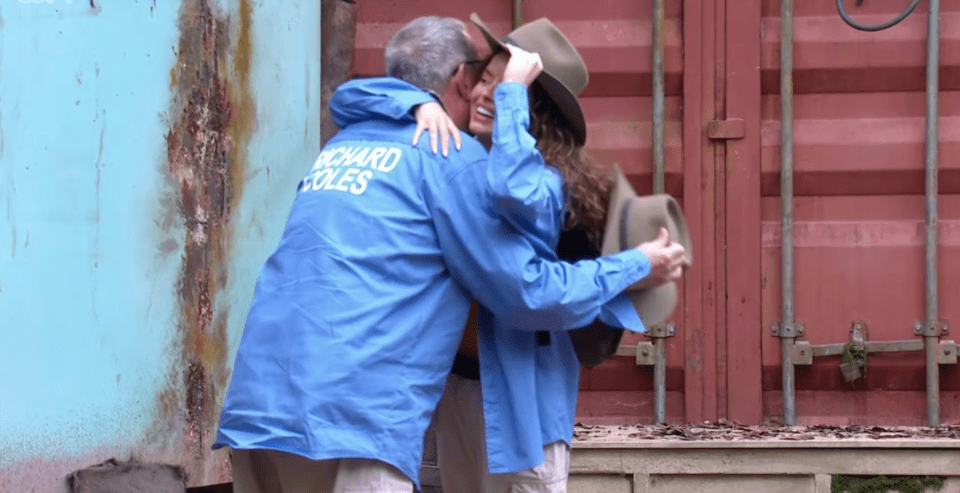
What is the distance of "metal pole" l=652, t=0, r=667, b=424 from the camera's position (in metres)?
4.36

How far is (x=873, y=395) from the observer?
14.4ft

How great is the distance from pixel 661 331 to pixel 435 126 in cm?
223

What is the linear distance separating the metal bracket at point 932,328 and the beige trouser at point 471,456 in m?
2.20

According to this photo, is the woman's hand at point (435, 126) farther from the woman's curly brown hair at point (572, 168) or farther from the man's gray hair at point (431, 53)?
the woman's curly brown hair at point (572, 168)

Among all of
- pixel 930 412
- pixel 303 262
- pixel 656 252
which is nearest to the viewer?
pixel 303 262

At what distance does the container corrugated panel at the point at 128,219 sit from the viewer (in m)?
3.11

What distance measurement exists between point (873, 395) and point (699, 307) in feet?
2.18

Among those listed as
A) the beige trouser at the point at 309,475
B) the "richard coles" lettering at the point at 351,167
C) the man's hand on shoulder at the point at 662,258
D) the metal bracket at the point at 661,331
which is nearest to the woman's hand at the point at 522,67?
the "richard coles" lettering at the point at 351,167

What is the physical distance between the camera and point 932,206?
14.1 feet

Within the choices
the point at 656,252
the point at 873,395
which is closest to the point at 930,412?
the point at 873,395

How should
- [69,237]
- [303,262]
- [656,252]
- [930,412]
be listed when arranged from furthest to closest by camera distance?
1. [930,412]
2. [69,237]
3. [656,252]
4. [303,262]

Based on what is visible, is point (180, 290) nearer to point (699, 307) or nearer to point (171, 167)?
point (171, 167)

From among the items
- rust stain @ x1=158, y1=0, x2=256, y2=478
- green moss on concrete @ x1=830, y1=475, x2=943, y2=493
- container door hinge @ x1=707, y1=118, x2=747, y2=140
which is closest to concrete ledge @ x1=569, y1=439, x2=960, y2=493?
green moss on concrete @ x1=830, y1=475, x2=943, y2=493

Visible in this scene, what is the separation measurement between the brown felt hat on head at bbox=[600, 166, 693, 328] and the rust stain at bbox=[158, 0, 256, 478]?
121 centimetres
